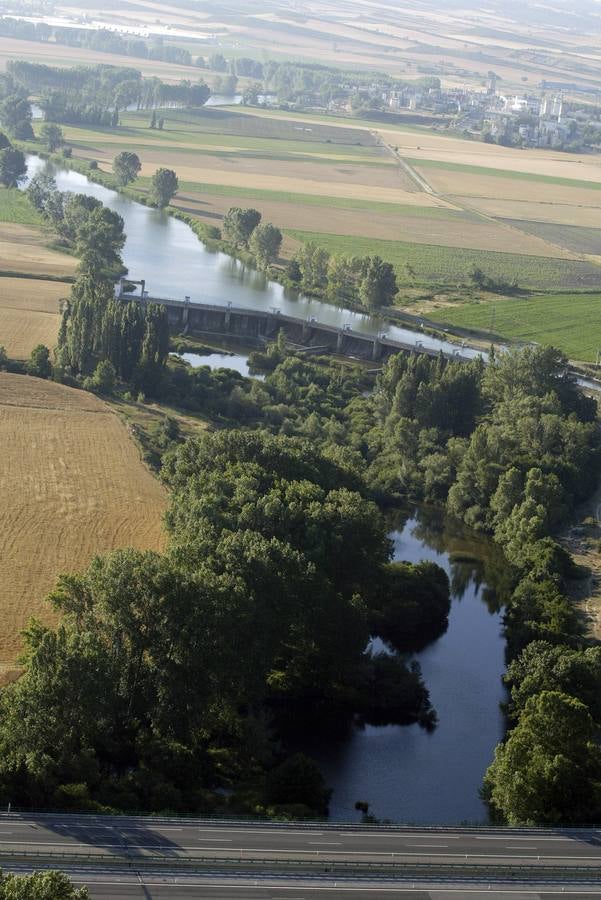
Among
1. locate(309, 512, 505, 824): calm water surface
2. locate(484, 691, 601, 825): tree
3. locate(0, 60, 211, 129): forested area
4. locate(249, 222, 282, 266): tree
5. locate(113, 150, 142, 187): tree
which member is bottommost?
locate(309, 512, 505, 824): calm water surface

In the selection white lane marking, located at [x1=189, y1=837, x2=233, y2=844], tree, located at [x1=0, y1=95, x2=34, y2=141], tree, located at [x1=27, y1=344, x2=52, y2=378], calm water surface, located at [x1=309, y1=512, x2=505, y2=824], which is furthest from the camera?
tree, located at [x1=0, y1=95, x2=34, y2=141]

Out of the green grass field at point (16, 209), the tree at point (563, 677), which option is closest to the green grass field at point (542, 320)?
the green grass field at point (16, 209)

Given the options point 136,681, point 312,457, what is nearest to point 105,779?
point 136,681

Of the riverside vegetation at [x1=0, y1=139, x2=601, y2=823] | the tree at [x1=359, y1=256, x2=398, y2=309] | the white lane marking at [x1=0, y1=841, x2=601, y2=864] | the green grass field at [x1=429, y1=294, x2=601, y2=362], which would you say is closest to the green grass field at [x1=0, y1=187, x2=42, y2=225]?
the tree at [x1=359, y1=256, x2=398, y2=309]

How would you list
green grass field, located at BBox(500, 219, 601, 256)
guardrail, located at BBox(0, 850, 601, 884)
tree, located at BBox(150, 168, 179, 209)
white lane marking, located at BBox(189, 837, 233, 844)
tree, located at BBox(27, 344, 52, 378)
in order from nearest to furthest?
guardrail, located at BBox(0, 850, 601, 884) < white lane marking, located at BBox(189, 837, 233, 844) < tree, located at BBox(27, 344, 52, 378) < tree, located at BBox(150, 168, 179, 209) < green grass field, located at BBox(500, 219, 601, 256)

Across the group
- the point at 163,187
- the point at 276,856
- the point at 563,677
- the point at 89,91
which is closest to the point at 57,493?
the point at 563,677

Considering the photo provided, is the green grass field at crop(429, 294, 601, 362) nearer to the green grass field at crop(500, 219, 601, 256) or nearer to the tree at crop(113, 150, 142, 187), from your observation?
the green grass field at crop(500, 219, 601, 256)

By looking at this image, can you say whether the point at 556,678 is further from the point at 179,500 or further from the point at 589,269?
the point at 589,269

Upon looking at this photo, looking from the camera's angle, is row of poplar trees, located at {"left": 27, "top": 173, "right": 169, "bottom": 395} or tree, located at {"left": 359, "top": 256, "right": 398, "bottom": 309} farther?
tree, located at {"left": 359, "top": 256, "right": 398, "bottom": 309}
